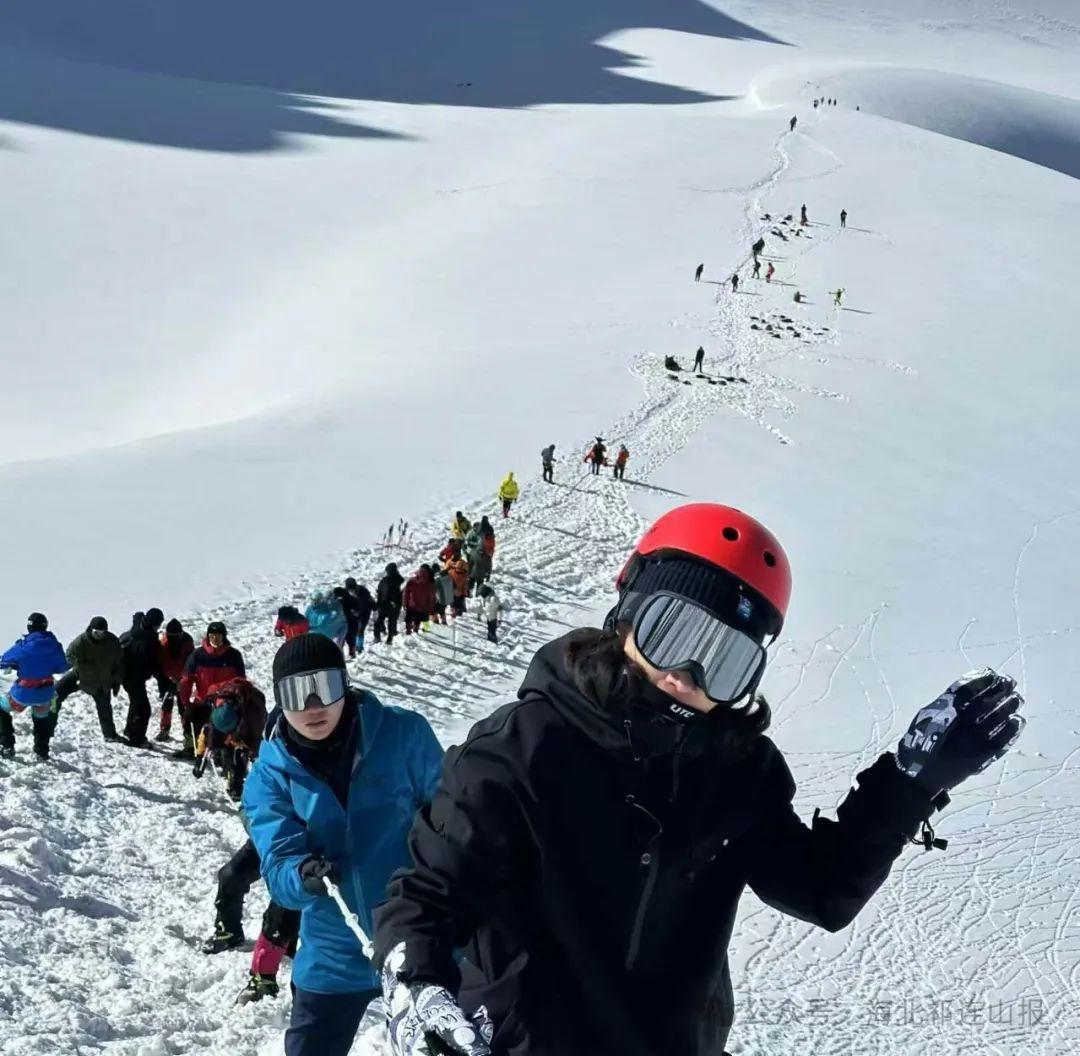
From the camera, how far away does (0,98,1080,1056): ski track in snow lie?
5.93m

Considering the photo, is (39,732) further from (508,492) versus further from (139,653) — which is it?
(508,492)

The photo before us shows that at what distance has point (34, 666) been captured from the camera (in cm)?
921

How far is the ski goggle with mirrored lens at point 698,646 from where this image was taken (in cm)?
244

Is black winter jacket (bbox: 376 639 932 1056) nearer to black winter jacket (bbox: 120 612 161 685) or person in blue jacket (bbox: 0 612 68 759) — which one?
person in blue jacket (bbox: 0 612 68 759)

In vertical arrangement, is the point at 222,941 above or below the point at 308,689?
below

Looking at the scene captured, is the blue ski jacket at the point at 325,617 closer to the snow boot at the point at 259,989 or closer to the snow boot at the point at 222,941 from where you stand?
the snow boot at the point at 222,941

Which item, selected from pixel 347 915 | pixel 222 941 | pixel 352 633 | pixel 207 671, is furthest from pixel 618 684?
pixel 352 633

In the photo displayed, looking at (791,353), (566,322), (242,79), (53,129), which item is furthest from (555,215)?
(242,79)

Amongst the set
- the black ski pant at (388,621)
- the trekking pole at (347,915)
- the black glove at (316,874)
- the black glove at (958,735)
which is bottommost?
the black ski pant at (388,621)

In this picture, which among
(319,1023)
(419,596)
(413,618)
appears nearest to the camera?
(319,1023)

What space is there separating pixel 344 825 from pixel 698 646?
6.16 ft

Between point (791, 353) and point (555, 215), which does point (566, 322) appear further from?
point (555, 215)

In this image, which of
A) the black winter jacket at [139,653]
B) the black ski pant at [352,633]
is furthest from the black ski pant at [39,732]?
the black ski pant at [352,633]

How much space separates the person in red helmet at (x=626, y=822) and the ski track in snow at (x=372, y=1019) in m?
3.18
